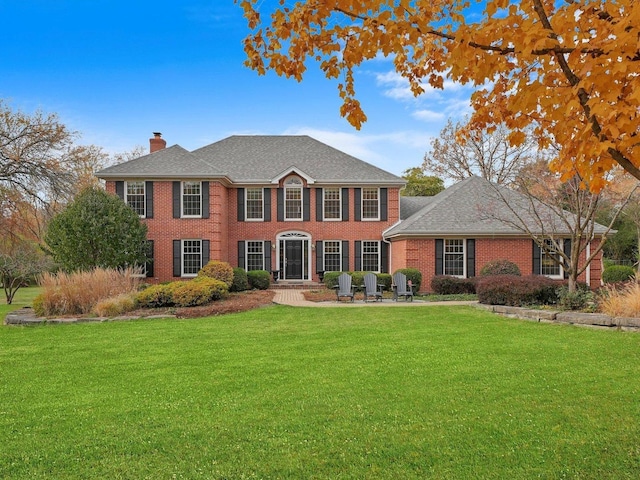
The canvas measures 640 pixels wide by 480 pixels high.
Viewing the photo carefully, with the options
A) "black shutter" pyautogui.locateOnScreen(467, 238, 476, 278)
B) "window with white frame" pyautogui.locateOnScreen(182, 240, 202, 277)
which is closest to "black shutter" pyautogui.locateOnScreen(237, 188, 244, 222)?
"window with white frame" pyautogui.locateOnScreen(182, 240, 202, 277)

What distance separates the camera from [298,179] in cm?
2458

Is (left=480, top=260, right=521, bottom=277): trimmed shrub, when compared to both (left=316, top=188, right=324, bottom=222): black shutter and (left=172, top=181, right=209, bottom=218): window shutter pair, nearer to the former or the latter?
(left=316, top=188, right=324, bottom=222): black shutter

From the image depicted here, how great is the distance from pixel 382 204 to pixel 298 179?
4.57 m

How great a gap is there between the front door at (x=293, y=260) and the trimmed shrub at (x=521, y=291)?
40.0 ft

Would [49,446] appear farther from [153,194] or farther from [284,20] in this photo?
[153,194]

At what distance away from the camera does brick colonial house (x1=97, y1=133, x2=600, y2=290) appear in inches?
854

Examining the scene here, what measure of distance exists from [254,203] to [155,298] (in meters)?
10.8

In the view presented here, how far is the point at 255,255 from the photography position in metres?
24.7

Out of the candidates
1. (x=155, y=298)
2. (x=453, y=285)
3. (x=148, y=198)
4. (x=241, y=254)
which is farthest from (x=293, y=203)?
(x=155, y=298)

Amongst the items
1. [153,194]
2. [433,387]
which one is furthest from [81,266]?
[433,387]

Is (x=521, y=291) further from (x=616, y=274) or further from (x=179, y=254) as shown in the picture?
A: (x=179, y=254)

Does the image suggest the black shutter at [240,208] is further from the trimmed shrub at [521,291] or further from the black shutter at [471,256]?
the trimmed shrub at [521,291]

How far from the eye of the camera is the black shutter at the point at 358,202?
81.0 feet

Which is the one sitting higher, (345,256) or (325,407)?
(345,256)
